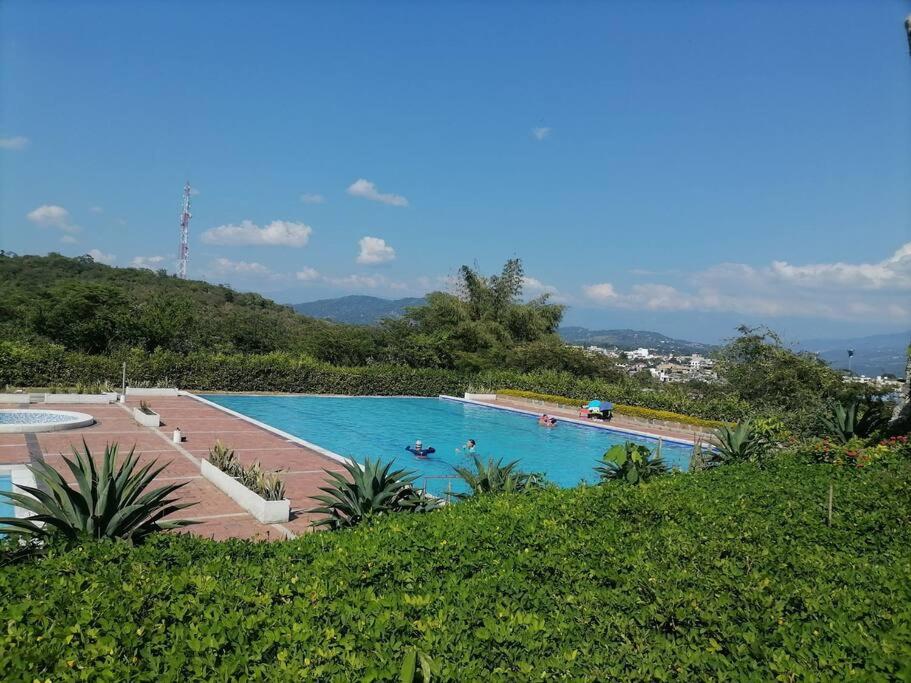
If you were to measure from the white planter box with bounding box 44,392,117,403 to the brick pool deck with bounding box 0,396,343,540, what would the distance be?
52cm

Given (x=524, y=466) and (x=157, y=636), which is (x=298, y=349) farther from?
(x=157, y=636)

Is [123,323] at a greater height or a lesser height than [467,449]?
greater

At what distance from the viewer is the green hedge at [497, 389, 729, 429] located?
22.7 m

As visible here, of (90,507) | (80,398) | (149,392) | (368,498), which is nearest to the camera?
(90,507)

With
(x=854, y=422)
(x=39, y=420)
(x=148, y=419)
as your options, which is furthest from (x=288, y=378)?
(x=854, y=422)

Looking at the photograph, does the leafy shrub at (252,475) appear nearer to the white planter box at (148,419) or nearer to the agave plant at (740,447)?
the white planter box at (148,419)

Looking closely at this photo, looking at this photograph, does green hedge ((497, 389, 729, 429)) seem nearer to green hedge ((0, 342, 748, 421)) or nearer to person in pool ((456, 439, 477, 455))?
green hedge ((0, 342, 748, 421))

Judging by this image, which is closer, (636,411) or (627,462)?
(627,462)

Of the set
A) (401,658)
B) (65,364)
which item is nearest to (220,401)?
(65,364)

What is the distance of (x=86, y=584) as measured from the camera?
320 cm

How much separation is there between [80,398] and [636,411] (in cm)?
2107

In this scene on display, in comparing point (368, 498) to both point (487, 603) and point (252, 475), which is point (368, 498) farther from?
point (487, 603)

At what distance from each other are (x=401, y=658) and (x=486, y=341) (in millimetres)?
35530

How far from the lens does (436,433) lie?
22.9m
